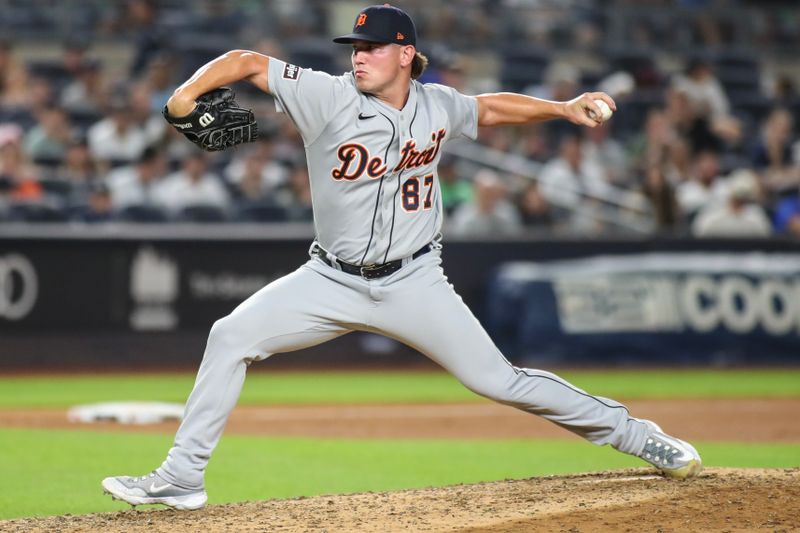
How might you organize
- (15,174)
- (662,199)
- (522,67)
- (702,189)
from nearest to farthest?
(15,174) < (662,199) < (702,189) < (522,67)

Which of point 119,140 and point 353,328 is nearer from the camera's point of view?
point 353,328

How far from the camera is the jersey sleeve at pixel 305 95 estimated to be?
473 cm

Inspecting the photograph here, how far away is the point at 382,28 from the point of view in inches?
192

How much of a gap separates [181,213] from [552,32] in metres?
7.57

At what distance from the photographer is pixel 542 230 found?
13.4 metres

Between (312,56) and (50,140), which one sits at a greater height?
(312,56)

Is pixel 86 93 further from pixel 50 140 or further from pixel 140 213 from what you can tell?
pixel 140 213

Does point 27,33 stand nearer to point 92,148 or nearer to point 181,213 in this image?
point 92,148

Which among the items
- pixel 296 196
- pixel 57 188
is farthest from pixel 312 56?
pixel 57 188

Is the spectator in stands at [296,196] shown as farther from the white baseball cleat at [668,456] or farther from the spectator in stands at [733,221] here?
the white baseball cleat at [668,456]

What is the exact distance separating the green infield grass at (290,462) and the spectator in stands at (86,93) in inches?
259

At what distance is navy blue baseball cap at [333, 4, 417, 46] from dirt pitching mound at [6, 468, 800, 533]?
75.2 inches

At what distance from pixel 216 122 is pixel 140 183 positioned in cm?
820

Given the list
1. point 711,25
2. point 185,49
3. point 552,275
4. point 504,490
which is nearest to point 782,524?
point 504,490
